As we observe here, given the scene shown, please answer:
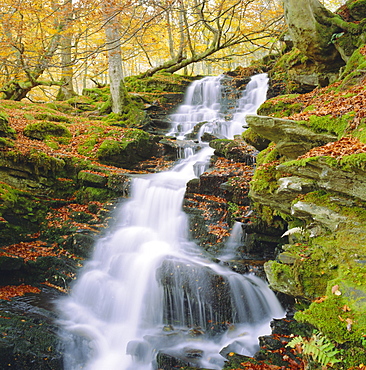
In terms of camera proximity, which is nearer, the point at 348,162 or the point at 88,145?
the point at 348,162

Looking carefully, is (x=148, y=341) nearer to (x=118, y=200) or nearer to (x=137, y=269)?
(x=137, y=269)

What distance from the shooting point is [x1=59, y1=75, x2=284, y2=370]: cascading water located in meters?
4.91

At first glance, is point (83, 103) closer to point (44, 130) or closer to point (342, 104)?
point (44, 130)

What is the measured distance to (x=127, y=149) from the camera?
10383 millimetres

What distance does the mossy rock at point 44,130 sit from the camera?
9914mm

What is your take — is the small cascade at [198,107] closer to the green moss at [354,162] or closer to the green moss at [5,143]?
the green moss at [5,143]

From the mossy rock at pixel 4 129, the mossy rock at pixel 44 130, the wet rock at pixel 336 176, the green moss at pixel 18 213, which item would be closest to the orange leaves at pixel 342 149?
the wet rock at pixel 336 176

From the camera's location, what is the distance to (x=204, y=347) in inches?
191

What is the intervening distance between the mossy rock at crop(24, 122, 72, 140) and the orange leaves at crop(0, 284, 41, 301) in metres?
5.53

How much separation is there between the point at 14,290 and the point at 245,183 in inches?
243

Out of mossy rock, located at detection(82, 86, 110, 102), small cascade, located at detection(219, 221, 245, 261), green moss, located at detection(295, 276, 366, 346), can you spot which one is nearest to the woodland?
green moss, located at detection(295, 276, 366, 346)

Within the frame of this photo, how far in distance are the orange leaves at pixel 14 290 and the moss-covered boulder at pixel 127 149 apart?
496 centimetres

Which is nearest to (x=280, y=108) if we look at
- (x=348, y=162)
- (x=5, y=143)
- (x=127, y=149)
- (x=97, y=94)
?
(x=348, y=162)

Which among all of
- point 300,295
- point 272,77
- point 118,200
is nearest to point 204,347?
point 300,295
